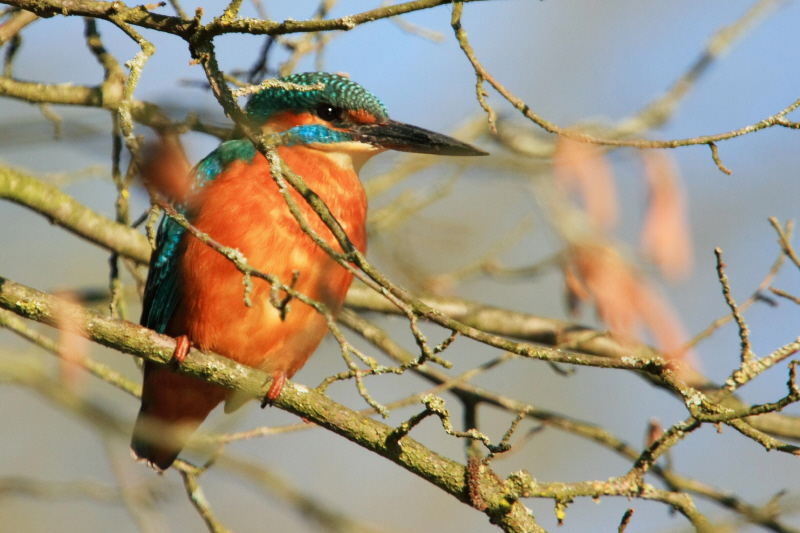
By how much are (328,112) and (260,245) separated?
757 millimetres

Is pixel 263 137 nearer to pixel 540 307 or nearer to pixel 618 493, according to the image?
pixel 618 493

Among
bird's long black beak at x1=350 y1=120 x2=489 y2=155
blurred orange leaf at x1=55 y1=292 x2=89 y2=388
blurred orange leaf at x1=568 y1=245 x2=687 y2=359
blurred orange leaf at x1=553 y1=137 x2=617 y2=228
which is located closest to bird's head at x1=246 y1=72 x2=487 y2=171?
bird's long black beak at x1=350 y1=120 x2=489 y2=155

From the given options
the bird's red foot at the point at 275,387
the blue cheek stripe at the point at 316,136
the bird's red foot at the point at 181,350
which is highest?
the blue cheek stripe at the point at 316,136

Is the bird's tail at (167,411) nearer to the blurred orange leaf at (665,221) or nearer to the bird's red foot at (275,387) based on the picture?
the bird's red foot at (275,387)

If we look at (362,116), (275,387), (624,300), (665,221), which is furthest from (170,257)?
(665,221)

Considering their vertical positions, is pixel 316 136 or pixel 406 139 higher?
pixel 406 139

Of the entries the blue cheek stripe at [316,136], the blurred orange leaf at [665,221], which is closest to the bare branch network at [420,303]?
the blurred orange leaf at [665,221]

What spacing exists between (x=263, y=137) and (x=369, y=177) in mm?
2465

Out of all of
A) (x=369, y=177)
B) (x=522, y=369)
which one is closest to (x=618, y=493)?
(x=369, y=177)

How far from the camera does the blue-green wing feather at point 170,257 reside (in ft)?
10.7

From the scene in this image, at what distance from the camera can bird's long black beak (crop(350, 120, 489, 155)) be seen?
322 centimetres

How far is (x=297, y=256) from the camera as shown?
9.96ft

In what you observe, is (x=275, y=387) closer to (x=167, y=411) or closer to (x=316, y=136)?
(x=167, y=411)

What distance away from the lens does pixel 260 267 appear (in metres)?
2.98
